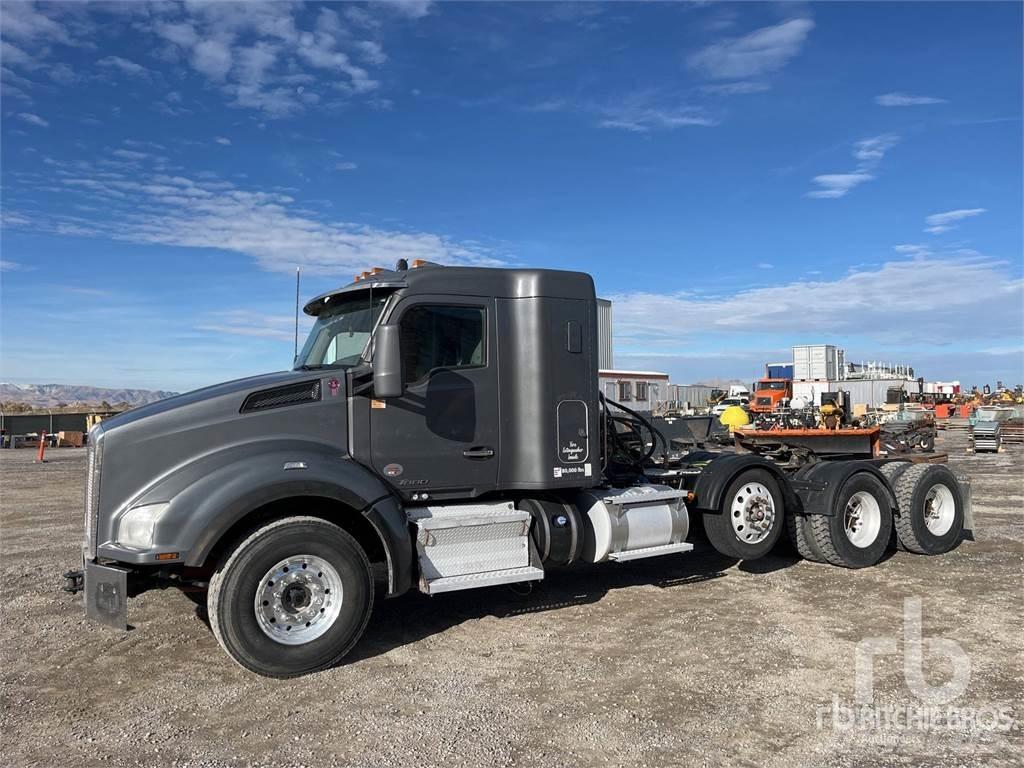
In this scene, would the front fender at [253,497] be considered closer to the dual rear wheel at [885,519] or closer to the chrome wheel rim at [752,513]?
the chrome wheel rim at [752,513]

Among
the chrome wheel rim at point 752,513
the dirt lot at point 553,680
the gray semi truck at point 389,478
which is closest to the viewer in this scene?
the dirt lot at point 553,680

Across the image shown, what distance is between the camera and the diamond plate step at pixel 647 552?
683cm

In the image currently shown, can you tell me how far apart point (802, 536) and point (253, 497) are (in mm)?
5927

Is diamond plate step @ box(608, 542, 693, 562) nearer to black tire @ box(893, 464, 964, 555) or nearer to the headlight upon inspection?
black tire @ box(893, 464, 964, 555)

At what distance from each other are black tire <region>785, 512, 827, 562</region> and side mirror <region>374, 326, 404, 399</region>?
4976 millimetres

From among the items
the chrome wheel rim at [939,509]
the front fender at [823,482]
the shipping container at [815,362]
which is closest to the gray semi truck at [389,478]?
the front fender at [823,482]

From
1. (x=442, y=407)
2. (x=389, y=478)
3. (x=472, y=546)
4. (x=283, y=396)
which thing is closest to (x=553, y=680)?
(x=472, y=546)

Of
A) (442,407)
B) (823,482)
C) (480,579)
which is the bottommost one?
(480,579)

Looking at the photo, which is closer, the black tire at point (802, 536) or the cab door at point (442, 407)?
the cab door at point (442, 407)

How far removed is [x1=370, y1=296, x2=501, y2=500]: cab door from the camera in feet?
20.1

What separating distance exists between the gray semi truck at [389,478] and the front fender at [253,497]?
1 centimetres

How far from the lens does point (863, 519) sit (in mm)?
8680

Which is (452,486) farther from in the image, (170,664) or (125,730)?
(125,730)

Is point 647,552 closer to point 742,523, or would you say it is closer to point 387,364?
point 742,523
